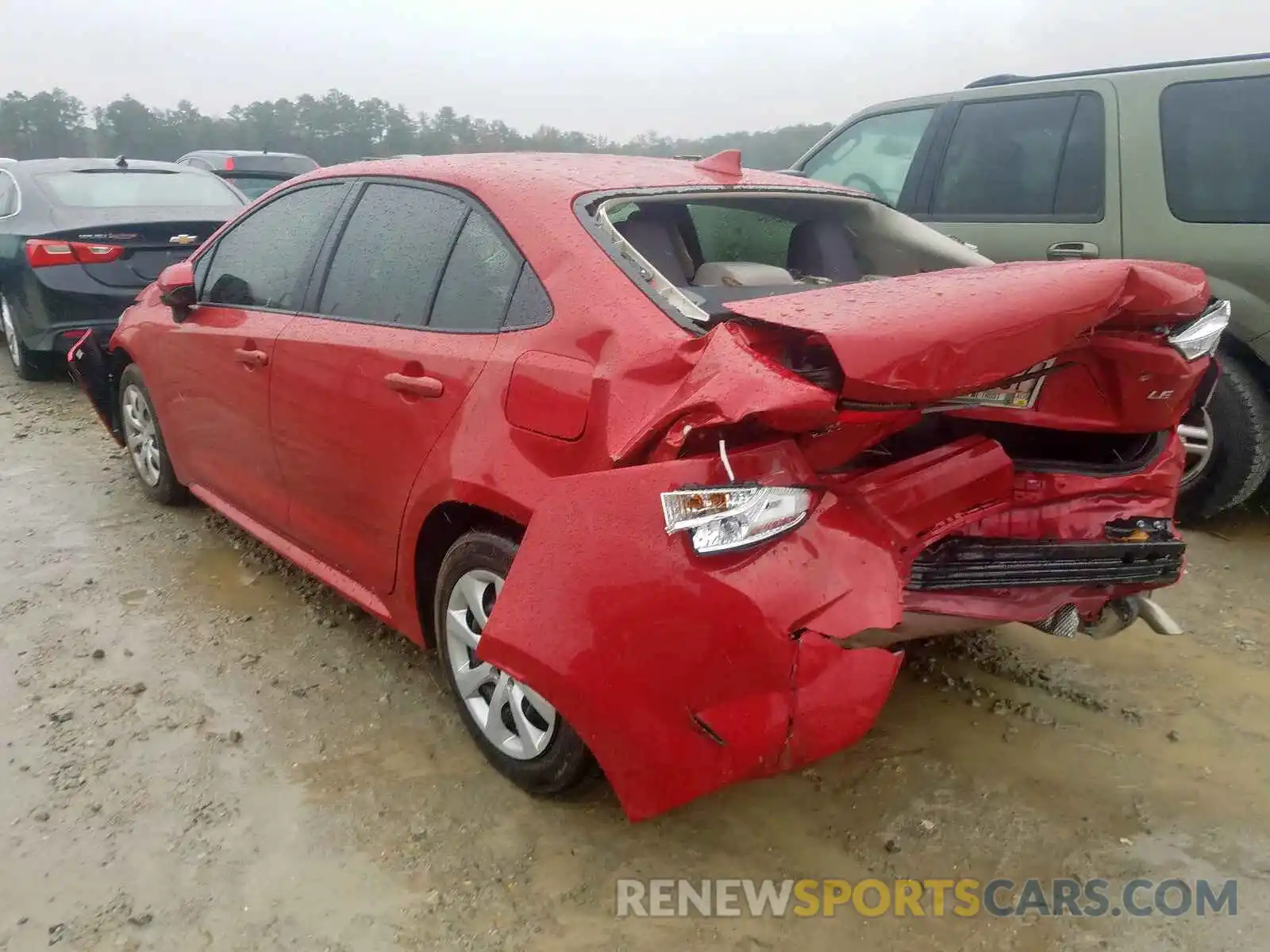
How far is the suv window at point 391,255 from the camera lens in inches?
104

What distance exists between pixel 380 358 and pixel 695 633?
1.36 metres

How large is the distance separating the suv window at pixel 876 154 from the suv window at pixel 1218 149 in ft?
4.28

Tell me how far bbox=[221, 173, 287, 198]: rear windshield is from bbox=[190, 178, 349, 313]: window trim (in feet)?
21.4

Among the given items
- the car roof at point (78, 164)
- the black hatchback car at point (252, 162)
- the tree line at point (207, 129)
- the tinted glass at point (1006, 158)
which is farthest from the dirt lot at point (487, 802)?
the tree line at point (207, 129)

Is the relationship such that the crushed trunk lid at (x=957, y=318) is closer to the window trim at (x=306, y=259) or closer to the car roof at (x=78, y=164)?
the window trim at (x=306, y=259)

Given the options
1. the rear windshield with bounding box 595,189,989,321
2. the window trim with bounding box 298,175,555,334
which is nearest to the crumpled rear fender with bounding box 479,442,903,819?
the window trim with bounding box 298,175,555,334

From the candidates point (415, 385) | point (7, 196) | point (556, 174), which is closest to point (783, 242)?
point (556, 174)

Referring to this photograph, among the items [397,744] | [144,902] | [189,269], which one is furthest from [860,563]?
[189,269]

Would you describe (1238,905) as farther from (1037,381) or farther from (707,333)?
(707,333)

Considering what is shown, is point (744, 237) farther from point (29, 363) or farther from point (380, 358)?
point (29, 363)

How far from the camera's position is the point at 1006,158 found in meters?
4.73

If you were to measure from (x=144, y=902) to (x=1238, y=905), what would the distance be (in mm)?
2433

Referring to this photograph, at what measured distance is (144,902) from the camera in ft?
6.89

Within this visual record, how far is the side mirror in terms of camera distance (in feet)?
12.1
